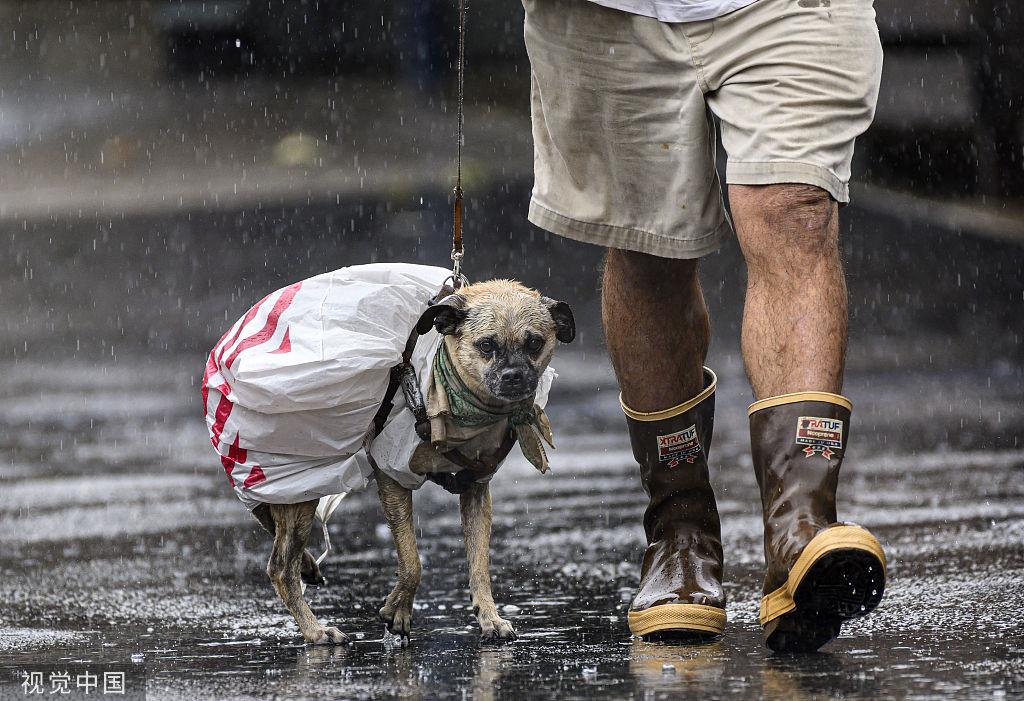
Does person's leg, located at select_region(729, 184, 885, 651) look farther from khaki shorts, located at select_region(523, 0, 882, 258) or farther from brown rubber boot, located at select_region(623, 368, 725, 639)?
brown rubber boot, located at select_region(623, 368, 725, 639)

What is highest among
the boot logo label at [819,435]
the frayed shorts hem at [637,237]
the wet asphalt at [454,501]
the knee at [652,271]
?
the frayed shorts hem at [637,237]

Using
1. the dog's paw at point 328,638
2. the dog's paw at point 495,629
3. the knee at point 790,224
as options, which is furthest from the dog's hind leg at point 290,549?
the knee at point 790,224

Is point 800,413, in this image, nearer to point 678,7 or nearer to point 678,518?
point 678,518

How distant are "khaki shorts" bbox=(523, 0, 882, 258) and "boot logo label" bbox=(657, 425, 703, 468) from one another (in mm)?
455

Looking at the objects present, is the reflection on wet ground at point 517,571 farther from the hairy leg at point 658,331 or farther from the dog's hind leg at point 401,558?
the hairy leg at point 658,331

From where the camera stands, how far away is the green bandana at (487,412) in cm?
366

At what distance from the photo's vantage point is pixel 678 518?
3.50 metres

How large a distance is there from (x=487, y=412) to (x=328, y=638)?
25.8 inches

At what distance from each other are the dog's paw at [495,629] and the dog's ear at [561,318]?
2.54ft

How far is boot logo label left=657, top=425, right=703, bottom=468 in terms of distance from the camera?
355cm

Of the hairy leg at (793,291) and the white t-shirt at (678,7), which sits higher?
the white t-shirt at (678,7)

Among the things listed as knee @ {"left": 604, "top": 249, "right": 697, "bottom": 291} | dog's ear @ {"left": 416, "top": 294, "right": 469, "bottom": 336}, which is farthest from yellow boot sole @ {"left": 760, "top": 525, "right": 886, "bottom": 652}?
dog's ear @ {"left": 416, "top": 294, "right": 469, "bottom": 336}

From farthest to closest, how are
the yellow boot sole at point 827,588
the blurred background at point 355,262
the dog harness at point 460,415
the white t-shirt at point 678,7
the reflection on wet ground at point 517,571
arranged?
the blurred background at point 355,262
the dog harness at point 460,415
the white t-shirt at point 678,7
the reflection on wet ground at point 517,571
the yellow boot sole at point 827,588

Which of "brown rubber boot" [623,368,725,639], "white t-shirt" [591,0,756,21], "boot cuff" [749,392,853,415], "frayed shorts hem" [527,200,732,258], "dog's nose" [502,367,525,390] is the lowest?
"brown rubber boot" [623,368,725,639]
